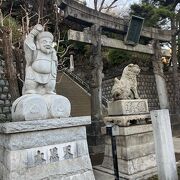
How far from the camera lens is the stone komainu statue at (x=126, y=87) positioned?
18.8 feet

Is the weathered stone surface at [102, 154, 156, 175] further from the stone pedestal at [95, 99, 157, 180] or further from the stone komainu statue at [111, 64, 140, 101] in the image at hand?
the stone komainu statue at [111, 64, 140, 101]

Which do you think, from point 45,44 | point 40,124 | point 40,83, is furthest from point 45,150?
point 45,44

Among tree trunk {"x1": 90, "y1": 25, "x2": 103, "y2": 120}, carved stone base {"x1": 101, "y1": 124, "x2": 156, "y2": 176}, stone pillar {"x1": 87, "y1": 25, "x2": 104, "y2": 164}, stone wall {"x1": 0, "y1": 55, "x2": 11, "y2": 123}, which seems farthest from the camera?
stone wall {"x1": 0, "y1": 55, "x2": 11, "y2": 123}

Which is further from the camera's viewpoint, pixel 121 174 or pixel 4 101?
pixel 4 101

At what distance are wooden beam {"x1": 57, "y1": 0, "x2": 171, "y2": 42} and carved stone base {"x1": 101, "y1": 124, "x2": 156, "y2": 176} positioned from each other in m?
4.32

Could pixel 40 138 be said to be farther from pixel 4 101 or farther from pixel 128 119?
pixel 4 101

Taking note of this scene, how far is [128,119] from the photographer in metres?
5.43

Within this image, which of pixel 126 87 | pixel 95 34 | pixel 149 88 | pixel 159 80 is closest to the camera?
pixel 126 87

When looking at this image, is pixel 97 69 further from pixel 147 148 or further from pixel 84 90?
pixel 84 90

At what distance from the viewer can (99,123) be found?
882 cm

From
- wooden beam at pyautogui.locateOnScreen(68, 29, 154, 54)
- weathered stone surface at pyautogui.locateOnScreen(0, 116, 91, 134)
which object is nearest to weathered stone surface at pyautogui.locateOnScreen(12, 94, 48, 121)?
weathered stone surface at pyautogui.locateOnScreen(0, 116, 91, 134)

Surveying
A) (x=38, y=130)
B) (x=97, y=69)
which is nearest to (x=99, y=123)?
(x=97, y=69)

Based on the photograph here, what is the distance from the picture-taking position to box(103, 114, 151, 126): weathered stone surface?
5402 millimetres

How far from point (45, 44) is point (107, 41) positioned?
535 centimetres
